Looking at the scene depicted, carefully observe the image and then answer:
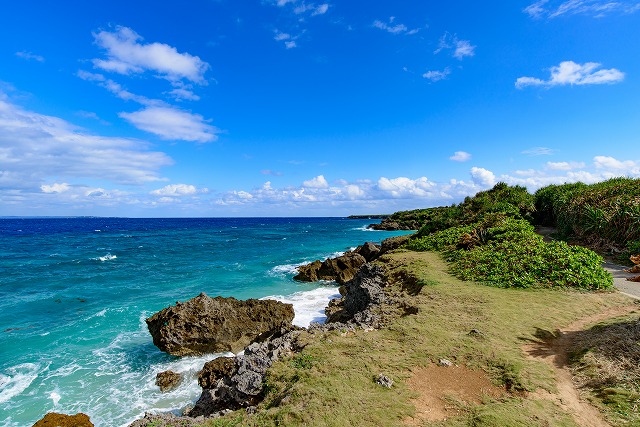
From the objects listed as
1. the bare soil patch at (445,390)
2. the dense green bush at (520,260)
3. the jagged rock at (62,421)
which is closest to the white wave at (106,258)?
the jagged rock at (62,421)

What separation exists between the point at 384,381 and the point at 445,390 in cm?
120

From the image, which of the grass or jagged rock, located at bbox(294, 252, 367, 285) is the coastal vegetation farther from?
jagged rock, located at bbox(294, 252, 367, 285)

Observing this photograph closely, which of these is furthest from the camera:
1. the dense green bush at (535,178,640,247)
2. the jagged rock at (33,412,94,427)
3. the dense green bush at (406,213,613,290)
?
the dense green bush at (535,178,640,247)

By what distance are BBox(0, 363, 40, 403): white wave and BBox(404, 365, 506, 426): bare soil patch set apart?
539 inches

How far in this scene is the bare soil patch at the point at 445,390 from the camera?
5941 mm

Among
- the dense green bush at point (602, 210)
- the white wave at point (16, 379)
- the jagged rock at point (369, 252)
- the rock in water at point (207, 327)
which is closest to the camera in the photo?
the white wave at point (16, 379)

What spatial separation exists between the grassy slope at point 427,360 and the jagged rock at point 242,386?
423 millimetres

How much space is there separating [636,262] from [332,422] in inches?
660

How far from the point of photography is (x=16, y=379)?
12.4 metres

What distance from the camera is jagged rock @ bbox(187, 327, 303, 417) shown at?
720 cm

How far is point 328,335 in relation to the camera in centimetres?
919

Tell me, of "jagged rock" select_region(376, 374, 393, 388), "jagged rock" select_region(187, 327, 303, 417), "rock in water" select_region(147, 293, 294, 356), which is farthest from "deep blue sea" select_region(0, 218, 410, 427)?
"jagged rock" select_region(376, 374, 393, 388)

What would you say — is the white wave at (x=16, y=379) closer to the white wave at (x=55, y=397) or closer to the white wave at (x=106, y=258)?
the white wave at (x=55, y=397)

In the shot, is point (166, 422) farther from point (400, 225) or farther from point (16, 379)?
point (400, 225)
